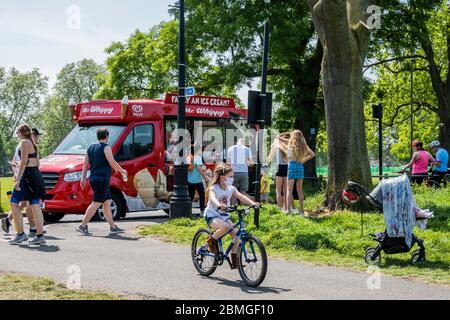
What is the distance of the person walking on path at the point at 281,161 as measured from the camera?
542 inches

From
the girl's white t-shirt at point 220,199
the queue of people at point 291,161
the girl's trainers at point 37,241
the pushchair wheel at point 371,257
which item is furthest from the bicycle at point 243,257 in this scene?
the queue of people at point 291,161

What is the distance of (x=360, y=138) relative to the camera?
44.6 feet

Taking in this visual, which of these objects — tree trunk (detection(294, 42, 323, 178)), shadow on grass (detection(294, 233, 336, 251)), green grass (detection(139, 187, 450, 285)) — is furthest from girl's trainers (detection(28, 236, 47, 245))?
tree trunk (detection(294, 42, 323, 178))

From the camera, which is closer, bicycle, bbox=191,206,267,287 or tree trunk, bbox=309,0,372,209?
bicycle, bbox=191,206,267,287

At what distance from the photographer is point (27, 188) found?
10.8 meters

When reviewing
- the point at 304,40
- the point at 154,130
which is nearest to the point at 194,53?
the point at 304,40

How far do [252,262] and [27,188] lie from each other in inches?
191

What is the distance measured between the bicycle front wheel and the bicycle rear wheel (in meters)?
0.55

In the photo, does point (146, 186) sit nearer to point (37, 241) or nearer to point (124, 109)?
point (124, 109)

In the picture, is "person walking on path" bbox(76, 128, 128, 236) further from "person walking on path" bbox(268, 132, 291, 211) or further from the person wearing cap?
the person wearing cap

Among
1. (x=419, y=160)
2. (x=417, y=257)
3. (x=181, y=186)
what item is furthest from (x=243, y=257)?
(x=419, y=160)

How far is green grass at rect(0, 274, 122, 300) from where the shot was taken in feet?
21.6

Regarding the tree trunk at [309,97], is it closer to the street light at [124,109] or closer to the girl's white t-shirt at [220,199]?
the street light at [124,109]

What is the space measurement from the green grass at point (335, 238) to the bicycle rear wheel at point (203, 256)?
178 cm
